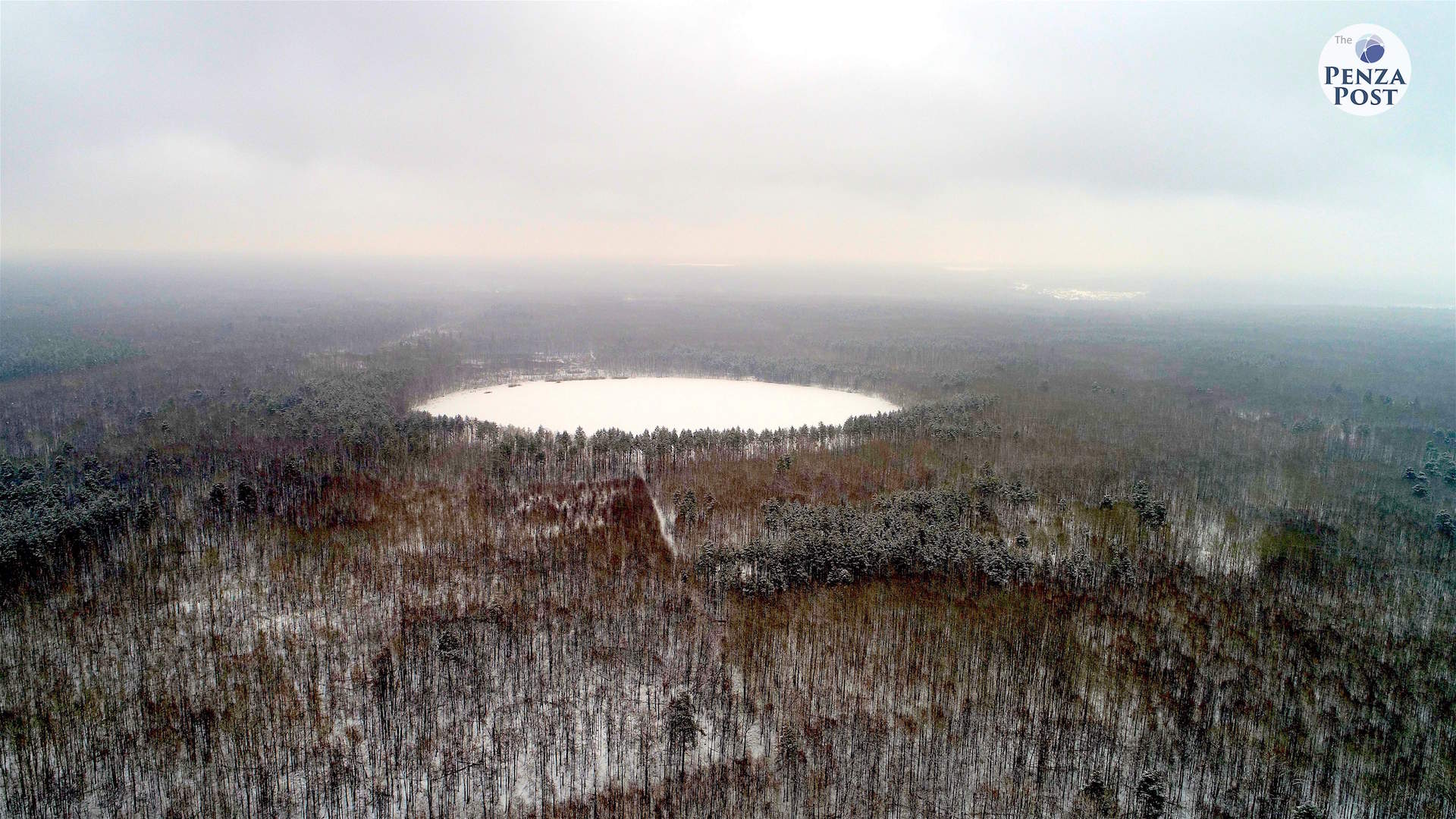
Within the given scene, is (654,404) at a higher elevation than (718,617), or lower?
higher

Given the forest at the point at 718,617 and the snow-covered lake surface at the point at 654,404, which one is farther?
the snow-covered lake surface at the point at 654,404

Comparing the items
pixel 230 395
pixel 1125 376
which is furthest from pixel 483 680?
pixel 1125 376

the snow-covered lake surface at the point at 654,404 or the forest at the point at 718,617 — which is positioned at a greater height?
the snow-covered lake surface at the point at 654,404

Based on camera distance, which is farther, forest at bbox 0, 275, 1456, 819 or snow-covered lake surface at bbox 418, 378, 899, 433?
snow-covered lake surface at bbox 418, 378, 899, 433

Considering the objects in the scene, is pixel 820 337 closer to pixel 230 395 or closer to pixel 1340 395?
pixel 1340 395

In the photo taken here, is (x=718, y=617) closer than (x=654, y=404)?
Yes
